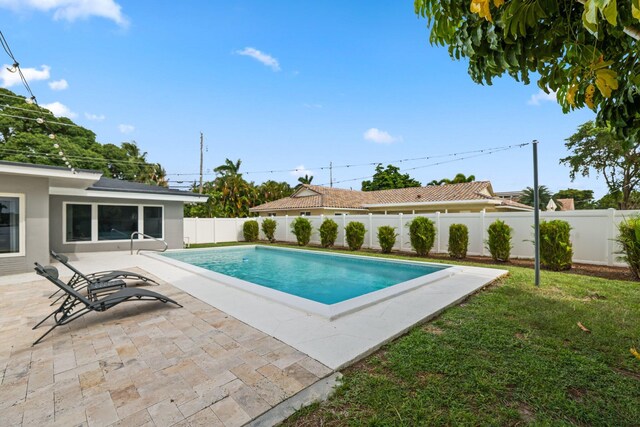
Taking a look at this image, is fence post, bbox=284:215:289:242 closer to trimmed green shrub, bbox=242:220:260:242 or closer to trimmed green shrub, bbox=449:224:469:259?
trimmed green shrub, bbox=242:220:260:242

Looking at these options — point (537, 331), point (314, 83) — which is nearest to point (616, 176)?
point (314, 83)

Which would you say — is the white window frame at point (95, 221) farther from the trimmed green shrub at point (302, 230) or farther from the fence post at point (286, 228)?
the fence post at point (286, 228)

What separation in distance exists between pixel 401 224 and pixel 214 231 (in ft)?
42.5

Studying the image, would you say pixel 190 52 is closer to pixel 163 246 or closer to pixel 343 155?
pixel 163 246

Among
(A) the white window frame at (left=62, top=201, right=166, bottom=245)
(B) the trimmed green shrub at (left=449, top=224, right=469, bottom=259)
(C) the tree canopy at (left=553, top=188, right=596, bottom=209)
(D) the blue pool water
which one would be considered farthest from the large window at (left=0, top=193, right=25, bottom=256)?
(C) the tree canopy at (left=553, top=188, right=596, bottom=209)

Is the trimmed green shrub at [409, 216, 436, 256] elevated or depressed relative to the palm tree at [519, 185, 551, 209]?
depressed

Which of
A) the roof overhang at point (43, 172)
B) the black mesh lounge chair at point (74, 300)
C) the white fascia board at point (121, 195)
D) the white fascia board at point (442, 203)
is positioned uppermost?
the roof overhang at point (43, 172)

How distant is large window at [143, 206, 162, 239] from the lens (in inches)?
578

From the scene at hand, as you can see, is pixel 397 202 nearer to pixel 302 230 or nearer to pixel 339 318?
pixel 302 230

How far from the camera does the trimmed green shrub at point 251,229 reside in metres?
21.1

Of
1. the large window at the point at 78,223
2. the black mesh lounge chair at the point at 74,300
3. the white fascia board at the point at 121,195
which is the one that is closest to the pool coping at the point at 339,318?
the black mesh lounge chair at the point at 74,300

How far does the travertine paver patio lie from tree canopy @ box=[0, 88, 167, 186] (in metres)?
17.9

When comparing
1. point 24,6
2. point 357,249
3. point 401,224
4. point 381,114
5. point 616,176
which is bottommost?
point 357,249

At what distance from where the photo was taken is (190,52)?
13.4 meters
